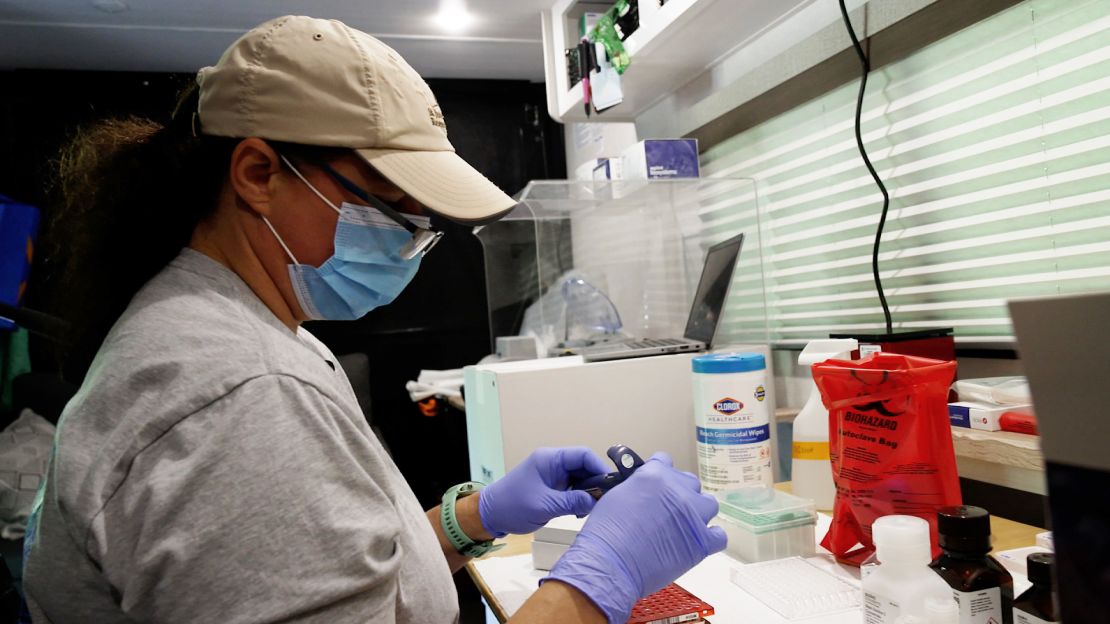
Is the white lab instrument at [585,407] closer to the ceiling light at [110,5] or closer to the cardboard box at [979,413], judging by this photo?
the cardboard box at [979,413]

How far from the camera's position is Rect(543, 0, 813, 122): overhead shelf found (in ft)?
5.74

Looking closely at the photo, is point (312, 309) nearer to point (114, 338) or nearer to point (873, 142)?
point (114, 338)

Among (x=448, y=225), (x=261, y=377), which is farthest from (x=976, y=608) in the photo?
(x=448, y=225)

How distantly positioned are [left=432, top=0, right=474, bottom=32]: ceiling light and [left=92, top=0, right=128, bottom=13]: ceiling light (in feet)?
4.11

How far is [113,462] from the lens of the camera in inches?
24.6

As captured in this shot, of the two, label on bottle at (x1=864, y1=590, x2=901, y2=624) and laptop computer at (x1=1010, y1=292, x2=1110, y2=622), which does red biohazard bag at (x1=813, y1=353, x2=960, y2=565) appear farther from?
laptop computer at (x1=1010, y1=292, x2=1110, y2=622)

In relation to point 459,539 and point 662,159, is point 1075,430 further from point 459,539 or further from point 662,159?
A: point 662,159

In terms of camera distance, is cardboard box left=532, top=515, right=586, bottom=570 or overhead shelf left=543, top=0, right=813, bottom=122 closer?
cardboard box left=532, top=515, right=586, bottom=570

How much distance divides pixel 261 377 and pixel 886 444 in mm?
813

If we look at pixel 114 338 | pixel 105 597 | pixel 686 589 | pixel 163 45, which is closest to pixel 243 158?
pixel 114 338

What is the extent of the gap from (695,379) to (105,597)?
99 centimetres

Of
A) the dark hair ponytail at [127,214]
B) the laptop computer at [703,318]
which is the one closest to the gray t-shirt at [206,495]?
the dark hair ponytail at [127,214]

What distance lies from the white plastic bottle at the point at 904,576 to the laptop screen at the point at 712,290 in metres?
1.03

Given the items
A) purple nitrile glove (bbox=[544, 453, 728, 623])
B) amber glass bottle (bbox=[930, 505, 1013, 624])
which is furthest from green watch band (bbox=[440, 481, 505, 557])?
amber glass bottle (bbox=[930, 505, 1013, 624])
